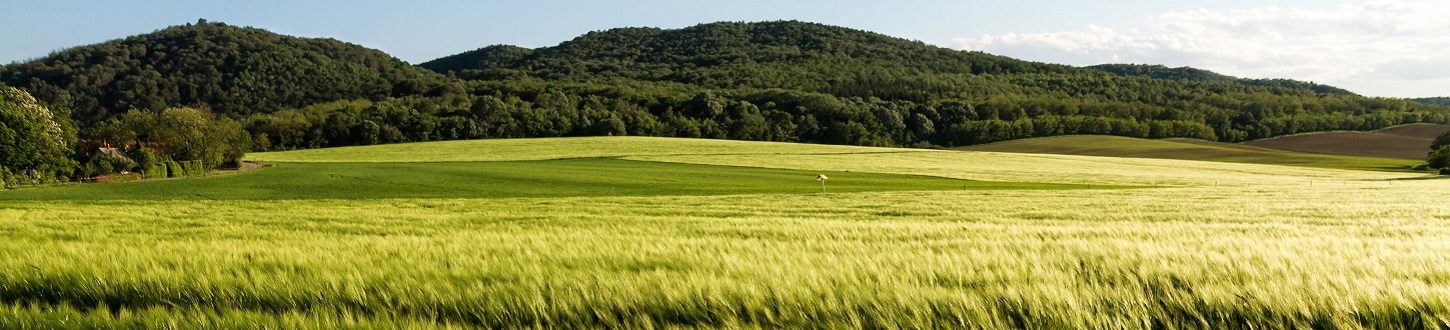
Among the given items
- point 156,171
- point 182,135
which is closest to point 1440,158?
point 156,171

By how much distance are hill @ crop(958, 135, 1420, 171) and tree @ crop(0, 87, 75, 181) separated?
83.2m

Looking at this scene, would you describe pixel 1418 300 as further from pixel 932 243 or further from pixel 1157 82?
pixel 1157 82

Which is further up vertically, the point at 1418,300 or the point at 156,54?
the point at 156,54

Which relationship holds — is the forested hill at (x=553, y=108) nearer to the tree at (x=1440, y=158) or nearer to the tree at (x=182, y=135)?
the tree at (x=182, y=135)

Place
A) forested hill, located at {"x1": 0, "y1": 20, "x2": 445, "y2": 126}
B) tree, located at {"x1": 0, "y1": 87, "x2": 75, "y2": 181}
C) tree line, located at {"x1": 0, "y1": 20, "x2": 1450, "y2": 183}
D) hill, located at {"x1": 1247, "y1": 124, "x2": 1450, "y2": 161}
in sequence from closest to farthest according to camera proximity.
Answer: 1. tree, located at {"x1": 0, "y1": 87, "x2": 75, "y2": 181}
2. hill, located at {"x1": 1247, "y1": 124, "x2": 1450, "y2": 161}
3. tree line, located at {"x1": 0, "y1": 20, "x2": 1450, "y2": 183}
4. forested hill, located at {"x1": 0, "y1": 20, "x2": 445, "y2": 126}

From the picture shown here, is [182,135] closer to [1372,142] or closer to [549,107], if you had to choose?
[549,107]

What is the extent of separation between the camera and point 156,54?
142 m

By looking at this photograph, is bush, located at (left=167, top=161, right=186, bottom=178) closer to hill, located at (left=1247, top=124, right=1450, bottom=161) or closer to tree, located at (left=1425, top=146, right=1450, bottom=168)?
tree, located at (left=1425, top=146, right=1450, bottom=168)

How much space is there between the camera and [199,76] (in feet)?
445

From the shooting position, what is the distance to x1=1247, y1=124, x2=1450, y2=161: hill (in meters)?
85.2

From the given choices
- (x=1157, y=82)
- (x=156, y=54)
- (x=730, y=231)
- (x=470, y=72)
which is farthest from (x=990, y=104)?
(x=156, y=54)

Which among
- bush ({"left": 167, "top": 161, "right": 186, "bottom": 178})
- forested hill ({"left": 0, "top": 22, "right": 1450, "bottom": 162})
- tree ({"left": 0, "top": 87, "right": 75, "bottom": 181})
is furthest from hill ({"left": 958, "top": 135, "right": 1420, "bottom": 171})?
tree ({"left": 0, "top": 87, "right": 75, "bottom": 181})

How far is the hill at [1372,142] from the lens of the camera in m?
85.2

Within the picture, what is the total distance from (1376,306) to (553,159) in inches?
2665
